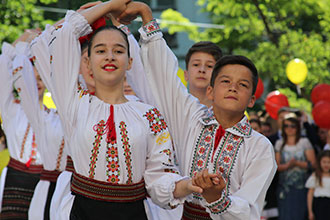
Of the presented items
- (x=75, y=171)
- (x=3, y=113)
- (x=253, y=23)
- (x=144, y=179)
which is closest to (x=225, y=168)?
(x=144, y=179)

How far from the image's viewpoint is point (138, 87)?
441 centimetres

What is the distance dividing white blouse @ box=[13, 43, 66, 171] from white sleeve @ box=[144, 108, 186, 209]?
205cm

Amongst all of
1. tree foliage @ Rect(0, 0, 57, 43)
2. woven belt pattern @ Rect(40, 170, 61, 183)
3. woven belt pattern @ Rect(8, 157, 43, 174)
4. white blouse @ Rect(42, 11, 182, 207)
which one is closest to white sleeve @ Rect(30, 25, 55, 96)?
white blouse @ Rect(42, 11, 182, 207)

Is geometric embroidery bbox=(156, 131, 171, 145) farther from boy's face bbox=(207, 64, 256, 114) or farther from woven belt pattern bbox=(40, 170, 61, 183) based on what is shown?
woven belt pattern bbox=(40, 170, 61, 183)

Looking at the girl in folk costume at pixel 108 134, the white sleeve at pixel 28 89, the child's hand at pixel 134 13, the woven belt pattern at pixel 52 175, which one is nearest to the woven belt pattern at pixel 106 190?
the girl in folk costume at pixel 108 134

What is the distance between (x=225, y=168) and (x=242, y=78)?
0.52 m

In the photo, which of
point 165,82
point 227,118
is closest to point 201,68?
point 165,82

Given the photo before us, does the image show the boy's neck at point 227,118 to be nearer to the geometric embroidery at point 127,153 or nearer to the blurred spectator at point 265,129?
the geometric embroidery at point 127,153

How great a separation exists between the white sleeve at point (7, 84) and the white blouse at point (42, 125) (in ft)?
0.32

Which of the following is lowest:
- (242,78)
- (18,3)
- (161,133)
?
(161,133)

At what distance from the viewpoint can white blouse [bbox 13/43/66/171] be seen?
569 centimetres

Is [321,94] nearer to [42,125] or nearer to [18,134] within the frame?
[18,134]

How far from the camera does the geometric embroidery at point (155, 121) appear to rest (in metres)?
3.83

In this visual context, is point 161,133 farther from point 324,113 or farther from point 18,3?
point 18,3
